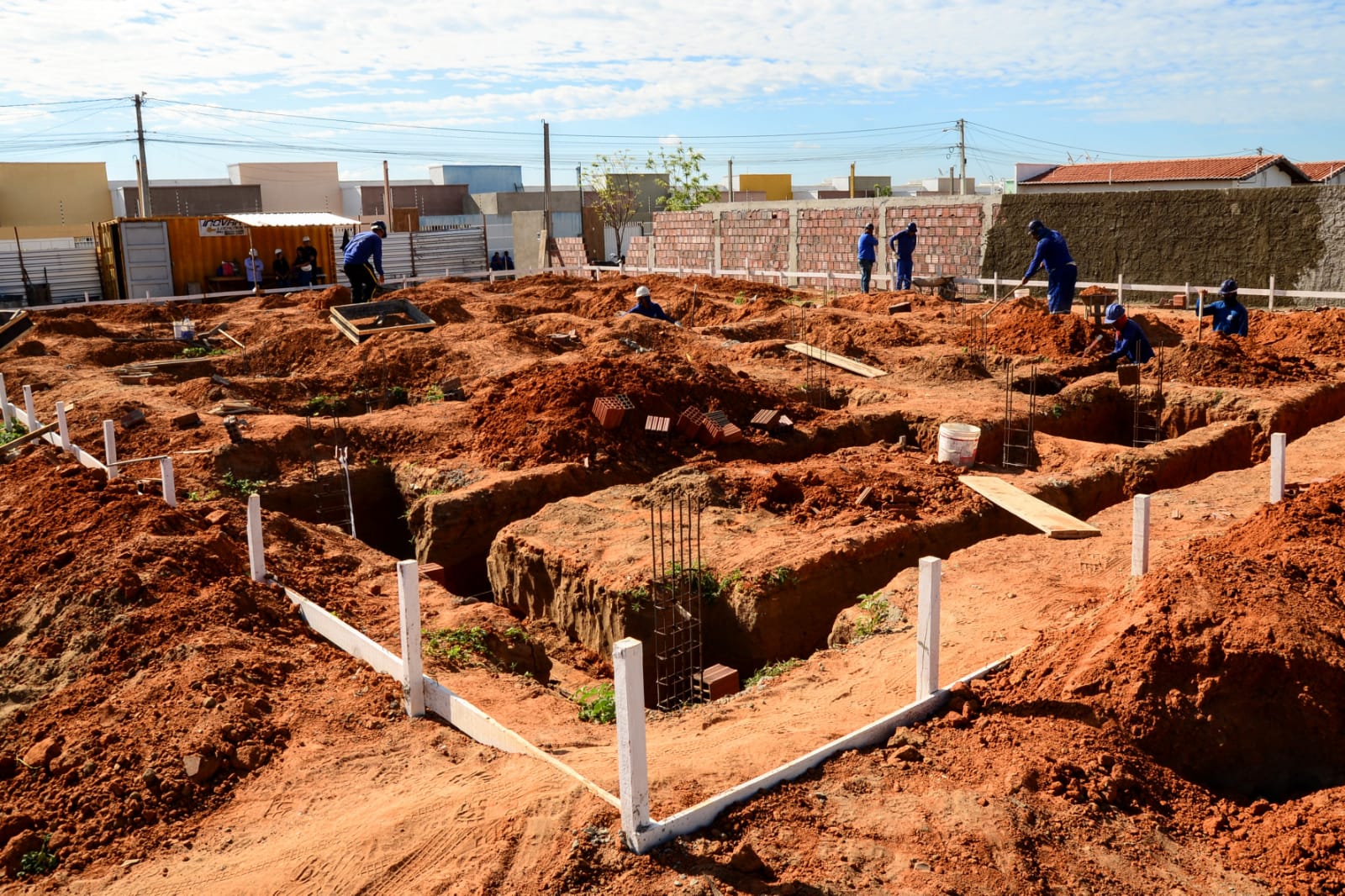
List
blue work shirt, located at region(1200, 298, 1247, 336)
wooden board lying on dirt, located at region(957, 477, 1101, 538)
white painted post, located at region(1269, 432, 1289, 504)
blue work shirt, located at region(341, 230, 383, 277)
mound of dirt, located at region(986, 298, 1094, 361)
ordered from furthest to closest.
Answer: blue work shirt, located at region(341, 230, 383, 277)
mound of dirt, located at region(986, 298, 1094, 361)
blue work shirt, located at region(1200, 298, 1247, 336)
wooden board lying on dirt, located at region(957, 477, 1101, 538)
white painted post, located at region(1269, 432, 1289, 504)

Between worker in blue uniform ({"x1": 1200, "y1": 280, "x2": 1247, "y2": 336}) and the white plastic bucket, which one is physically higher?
worker in blue uniform ({"x1": 1200, "y1": 280, "x2": 1247, "y2": 336})

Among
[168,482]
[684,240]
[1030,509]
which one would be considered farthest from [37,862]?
[684,240]

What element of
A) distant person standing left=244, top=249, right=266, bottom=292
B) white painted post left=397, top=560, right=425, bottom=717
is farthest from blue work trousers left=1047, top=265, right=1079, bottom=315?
distant person standing left=244, top=249, right=266, bottom=292

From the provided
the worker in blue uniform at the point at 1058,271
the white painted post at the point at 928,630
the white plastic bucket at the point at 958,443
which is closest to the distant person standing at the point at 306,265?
the worker in blue uniform at the point at 1058,271

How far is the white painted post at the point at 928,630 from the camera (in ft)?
16.9

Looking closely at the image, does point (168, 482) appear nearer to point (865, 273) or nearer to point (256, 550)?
point (256, 550)

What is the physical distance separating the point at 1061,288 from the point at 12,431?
15.3 meters

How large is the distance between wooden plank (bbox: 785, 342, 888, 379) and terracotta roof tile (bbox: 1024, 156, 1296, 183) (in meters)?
24.1

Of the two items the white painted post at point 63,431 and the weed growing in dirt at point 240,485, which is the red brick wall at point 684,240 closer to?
the weed growing in dirt at point 240,485

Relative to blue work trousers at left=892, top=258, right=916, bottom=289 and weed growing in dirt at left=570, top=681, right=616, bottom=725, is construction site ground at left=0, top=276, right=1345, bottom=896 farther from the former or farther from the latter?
blue work trousers at left=892, top=258, right=916, bottom=289

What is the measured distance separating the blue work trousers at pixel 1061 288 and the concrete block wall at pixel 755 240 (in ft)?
40.1

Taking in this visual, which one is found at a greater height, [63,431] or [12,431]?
[63,431]

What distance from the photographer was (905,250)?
928 inches

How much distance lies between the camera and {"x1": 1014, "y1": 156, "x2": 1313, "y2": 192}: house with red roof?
1378 inches
